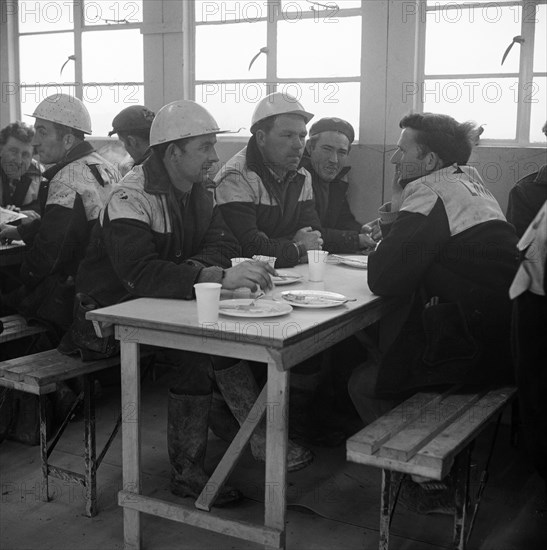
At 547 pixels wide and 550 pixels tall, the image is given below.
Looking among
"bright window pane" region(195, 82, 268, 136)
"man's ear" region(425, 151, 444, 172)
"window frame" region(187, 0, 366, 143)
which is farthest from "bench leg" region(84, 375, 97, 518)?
"bright window pane" region(195, 82, 268, 136)

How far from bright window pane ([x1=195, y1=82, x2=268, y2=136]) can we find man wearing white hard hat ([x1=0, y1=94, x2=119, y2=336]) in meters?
1.98

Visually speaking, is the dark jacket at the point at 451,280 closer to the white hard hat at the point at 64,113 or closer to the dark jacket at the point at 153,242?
the dark jacket at the point at 153,242

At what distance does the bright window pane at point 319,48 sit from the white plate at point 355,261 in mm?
1831

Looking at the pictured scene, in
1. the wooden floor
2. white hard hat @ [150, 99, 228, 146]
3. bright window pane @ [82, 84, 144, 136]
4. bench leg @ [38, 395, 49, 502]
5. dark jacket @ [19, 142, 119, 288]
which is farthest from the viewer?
bright window pane @ [82, 84, 144, 136]

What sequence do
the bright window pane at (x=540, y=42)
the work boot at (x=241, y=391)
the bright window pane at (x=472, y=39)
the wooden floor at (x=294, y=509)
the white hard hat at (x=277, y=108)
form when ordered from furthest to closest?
1. the bright window pane at (x=472, y=39)
2. the bright window pane at (x=540, y=42)
3. the white hard hat at (x=277, y=108)
4. the work boot at (x=241, y=391)
5. the wooden floor at (x=294, y=509)

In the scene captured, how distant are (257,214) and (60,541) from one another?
204 centimetres

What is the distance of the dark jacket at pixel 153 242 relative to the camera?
2.87 m

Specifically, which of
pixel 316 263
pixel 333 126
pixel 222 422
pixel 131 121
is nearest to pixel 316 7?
pixel 333 126

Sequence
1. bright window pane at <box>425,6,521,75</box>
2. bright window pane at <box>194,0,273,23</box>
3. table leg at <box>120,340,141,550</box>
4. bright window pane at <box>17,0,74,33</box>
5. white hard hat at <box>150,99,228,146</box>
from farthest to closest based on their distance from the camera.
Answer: bright window pane at <box>17,0,74,33</box>, bright window pane at <box>194,0,273,23</box>, bright window pane at <box>425,6,521,75</box>, white hard hat at <box>150,99,228,146</box>, table leg at <box>120,340,141,550</box>

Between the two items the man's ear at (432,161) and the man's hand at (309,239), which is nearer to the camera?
the man's ear at (432,161)

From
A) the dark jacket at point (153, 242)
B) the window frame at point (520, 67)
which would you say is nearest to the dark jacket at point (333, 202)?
the window frame at point (520, 67)

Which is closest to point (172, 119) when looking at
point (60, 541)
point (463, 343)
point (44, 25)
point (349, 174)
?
point (463, 343)

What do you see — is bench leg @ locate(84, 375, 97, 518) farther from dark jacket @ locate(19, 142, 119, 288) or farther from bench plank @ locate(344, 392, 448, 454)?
bench plank @ locate(344, 392, 448, 454)

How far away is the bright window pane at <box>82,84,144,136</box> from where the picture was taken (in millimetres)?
6289
